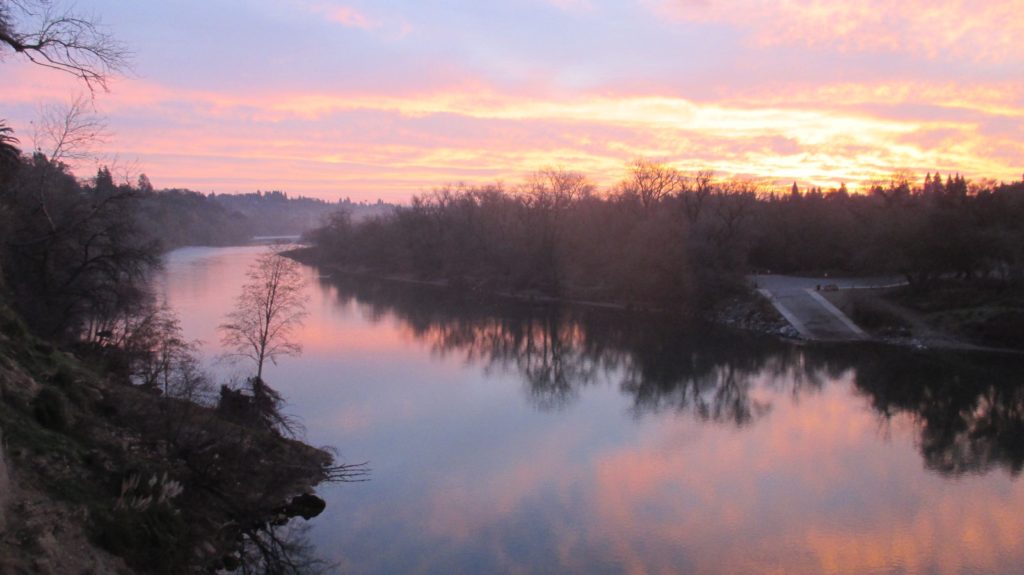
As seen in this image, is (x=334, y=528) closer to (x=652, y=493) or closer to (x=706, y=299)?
(x=652, y=493)

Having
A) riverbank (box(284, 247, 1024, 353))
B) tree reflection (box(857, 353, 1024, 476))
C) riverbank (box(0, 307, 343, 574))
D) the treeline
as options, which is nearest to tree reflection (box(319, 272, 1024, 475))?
tree reflection (box(857, 353, 1024, 476))

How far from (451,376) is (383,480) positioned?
832cm

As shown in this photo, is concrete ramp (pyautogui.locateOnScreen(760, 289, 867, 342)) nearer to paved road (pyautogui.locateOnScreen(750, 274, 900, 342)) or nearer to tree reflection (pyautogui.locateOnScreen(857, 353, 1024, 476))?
paved road (pyautogui.locateOnScreen(750, 274, 900, 342))

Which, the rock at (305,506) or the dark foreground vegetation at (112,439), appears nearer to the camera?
the dark foreground vegetation at (112,439)

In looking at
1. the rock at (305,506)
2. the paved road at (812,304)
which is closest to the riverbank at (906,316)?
the paved road at (812,304)

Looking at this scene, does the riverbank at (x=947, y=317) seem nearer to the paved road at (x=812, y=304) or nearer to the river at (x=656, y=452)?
the paved road at (x=812, y=304)

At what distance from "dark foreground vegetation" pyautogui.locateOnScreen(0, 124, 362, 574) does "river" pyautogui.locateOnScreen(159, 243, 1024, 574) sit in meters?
1.00

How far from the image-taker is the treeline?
93.2 ft

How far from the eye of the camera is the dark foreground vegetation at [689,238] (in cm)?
2833

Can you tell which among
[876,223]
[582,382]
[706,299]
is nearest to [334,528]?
[582,382]

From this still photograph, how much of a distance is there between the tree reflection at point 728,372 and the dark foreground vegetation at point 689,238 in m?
4.75

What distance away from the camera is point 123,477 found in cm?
779

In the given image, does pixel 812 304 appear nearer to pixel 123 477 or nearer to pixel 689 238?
pixel 689 238

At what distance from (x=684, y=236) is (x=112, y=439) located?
30.6 meters
